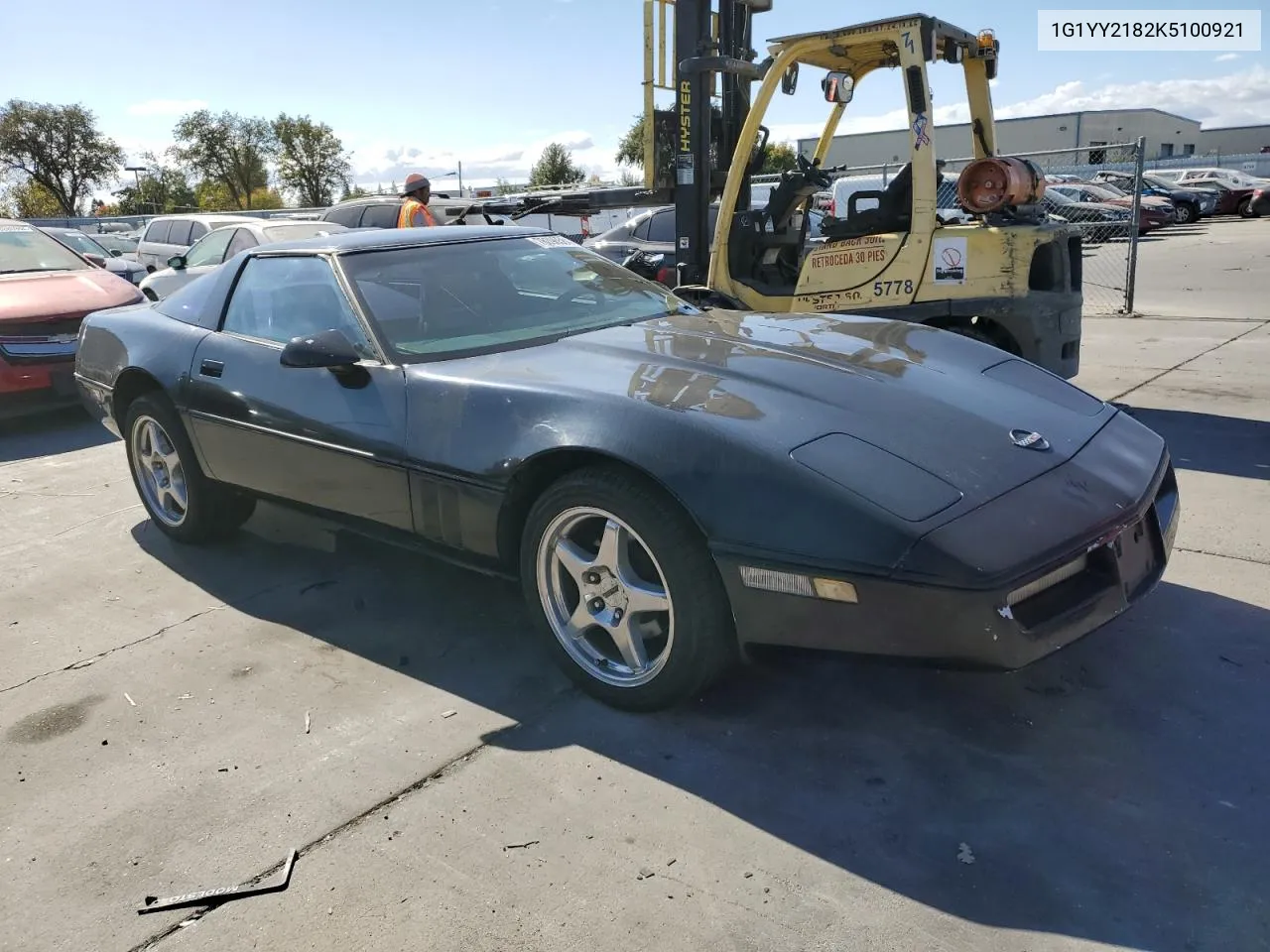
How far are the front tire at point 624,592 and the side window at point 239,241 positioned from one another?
8.83m

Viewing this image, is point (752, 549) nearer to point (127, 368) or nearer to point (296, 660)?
point (296, 660)

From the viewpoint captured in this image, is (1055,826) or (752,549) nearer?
(1055,826)

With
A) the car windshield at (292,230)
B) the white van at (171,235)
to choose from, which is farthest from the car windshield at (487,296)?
the white van at (171,235)

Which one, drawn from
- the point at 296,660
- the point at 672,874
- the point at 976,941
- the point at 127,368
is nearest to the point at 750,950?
the point at 672,874

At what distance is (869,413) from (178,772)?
2.21m

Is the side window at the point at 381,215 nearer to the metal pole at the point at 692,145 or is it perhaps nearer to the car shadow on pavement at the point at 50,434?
the car shadow on pavement at the point at 50,434

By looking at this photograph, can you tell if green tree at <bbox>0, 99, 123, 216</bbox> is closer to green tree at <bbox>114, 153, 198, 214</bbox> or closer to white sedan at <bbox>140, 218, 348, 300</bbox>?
green tree at <bbox>114, 153, 198, 214</bbox>

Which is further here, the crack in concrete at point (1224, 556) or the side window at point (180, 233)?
the side window at point (180, 233)

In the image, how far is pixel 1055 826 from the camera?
2.34 metres

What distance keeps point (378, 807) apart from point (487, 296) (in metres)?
1.99

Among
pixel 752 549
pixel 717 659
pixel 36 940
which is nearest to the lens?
pixel 36 940

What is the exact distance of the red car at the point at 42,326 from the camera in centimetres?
709

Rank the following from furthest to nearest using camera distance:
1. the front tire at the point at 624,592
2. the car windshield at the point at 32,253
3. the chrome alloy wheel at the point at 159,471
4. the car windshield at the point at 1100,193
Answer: the car windshield at the point at 1100,193, the car windshield at the point at 32,253, the chrome alloy wheel at the point at 159,471, the front tire at the point at 624,592

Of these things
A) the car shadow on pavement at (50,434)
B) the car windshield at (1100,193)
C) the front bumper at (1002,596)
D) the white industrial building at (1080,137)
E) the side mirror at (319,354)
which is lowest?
the car shadow on pavement at (50,434)
